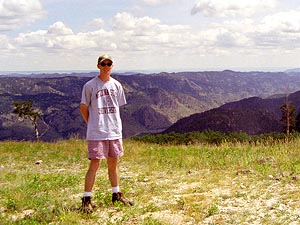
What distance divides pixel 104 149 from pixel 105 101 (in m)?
0.83

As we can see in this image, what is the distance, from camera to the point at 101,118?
6.24m

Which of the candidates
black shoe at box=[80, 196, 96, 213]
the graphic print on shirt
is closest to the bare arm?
the graphic print on shirt

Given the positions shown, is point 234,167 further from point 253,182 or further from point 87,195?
point 87,195

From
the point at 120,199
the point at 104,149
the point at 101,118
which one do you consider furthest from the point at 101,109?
the point at 120,199

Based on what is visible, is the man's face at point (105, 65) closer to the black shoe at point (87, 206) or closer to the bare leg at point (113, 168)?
the bare leg at point (113, 168)

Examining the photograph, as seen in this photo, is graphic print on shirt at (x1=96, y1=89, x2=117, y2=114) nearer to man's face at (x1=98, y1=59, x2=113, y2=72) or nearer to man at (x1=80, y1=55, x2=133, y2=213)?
man at (x1=80, y1=55, x2=133, y2=213)

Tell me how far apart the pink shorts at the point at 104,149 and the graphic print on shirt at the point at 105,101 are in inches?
20.8

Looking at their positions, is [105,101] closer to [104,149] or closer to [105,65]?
[105,65]

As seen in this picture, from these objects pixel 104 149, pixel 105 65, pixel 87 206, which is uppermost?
pixel 105 65

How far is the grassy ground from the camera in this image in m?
5.88

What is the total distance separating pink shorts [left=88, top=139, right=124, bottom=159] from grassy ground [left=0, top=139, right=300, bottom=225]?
958 millimetres

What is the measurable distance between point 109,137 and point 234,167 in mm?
4338

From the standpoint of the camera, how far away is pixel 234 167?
9383 millimetres

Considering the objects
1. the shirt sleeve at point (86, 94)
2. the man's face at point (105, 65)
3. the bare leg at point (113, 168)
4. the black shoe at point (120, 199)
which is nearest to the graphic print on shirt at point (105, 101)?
the shirt sleeve at point (86, 94)
